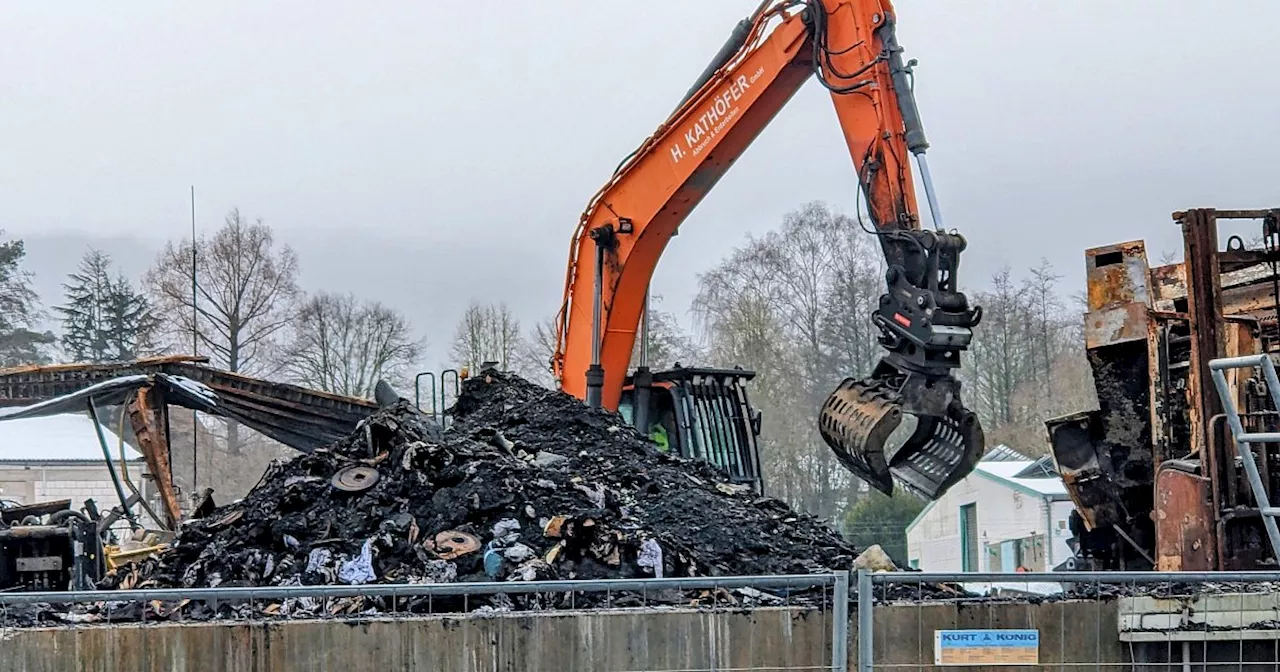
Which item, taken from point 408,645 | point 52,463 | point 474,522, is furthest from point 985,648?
point 52,463

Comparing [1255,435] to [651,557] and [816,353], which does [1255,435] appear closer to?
[651,557]

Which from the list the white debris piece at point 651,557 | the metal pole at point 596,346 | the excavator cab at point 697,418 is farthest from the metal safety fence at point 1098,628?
the excavator cab at point 697,418

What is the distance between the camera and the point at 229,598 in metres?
5.00

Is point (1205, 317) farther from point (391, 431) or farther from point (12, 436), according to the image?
point (12, 436)

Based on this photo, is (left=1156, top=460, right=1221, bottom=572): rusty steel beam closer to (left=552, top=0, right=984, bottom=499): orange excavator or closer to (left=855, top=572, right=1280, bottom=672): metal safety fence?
(left=552, top=0, right=984, bottom=499): orange excavator

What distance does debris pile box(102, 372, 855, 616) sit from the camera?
718 cm

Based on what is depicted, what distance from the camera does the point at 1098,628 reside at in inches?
212

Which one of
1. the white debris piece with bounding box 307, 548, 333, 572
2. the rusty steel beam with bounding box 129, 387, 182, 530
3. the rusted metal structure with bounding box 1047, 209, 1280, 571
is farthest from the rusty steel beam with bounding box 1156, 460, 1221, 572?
the rusty steel beam with bounding box 129, 387, 182, 530

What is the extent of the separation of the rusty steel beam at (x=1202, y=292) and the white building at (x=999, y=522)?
16200mm

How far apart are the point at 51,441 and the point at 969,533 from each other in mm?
20578

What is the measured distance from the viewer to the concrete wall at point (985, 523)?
27234 mm

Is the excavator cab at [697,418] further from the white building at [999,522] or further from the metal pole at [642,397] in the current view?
the white building at [999,522]

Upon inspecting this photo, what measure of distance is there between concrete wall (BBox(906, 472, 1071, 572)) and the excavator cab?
1148 centimetres

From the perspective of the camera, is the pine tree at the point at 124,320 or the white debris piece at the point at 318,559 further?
the pine tree at the point at 124,320
